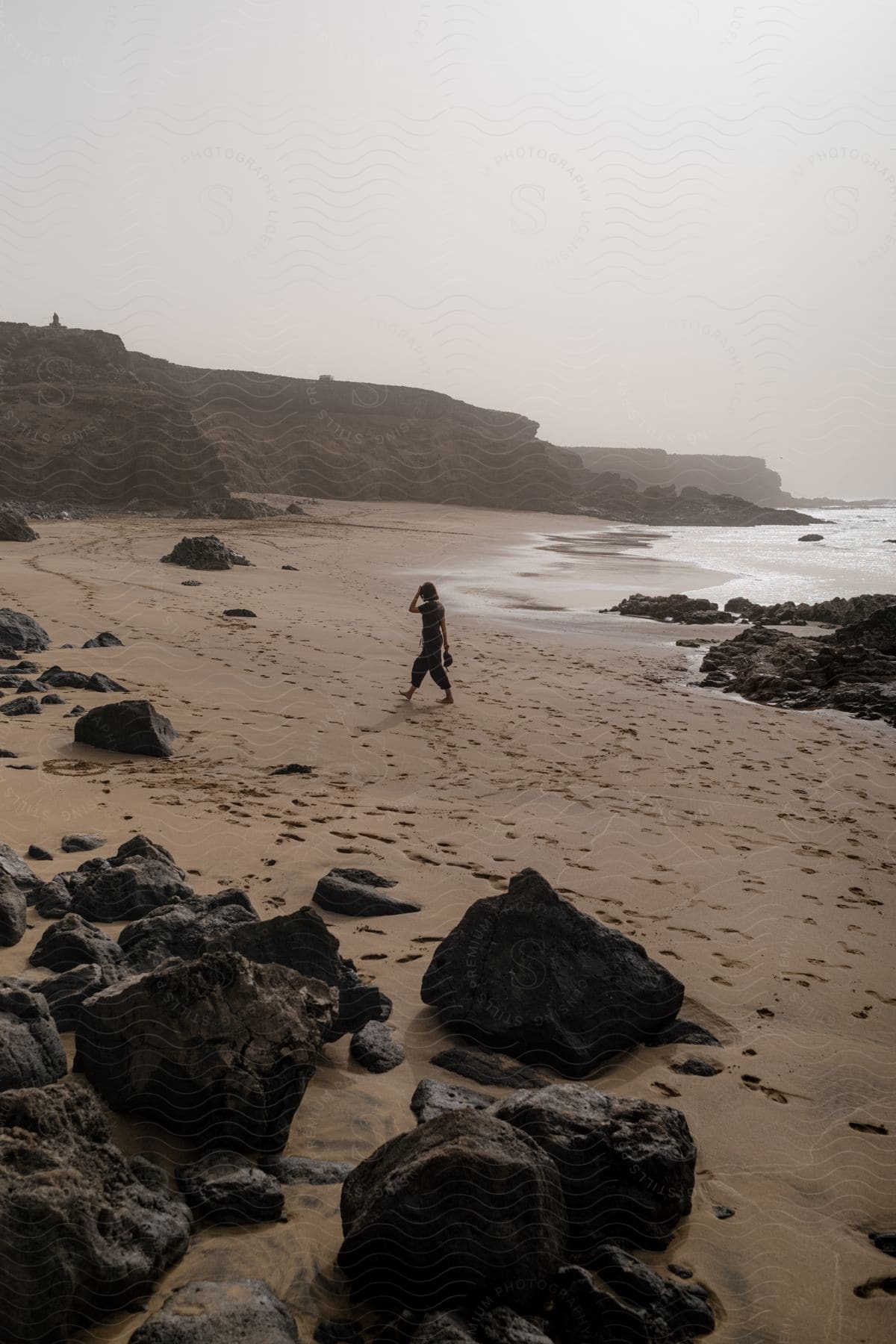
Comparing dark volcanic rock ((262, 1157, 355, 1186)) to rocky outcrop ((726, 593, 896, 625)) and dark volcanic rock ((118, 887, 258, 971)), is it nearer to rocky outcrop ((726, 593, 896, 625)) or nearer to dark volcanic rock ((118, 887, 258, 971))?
dark volcanic rock ((118, 887, 258, 971))

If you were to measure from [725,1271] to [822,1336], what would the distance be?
25cm

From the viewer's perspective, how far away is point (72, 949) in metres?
3.27

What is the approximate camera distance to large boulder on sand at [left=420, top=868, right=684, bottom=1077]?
130 inches

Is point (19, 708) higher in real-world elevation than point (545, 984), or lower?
higher

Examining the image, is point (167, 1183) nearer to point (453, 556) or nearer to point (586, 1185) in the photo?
point (586, 1185)

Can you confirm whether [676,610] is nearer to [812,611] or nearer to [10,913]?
[812,611]

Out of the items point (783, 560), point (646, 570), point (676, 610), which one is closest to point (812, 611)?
point (676, 610)

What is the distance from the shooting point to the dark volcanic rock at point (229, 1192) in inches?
91.1

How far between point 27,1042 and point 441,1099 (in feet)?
4.00

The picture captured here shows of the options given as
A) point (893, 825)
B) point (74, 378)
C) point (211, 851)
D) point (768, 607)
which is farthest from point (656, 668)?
point (74, 378)

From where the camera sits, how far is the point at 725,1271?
2.40 m

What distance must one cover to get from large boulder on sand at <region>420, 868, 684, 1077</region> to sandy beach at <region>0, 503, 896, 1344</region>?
0.40ft

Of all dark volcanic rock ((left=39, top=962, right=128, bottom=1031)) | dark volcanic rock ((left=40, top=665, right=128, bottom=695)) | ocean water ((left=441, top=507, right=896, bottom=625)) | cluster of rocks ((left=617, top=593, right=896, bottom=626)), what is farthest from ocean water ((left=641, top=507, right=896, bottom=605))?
dark volcanic rock ((left=39, top=962, right=128, bottom=1031))

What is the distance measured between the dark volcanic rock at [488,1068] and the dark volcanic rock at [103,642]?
7.69 meters
